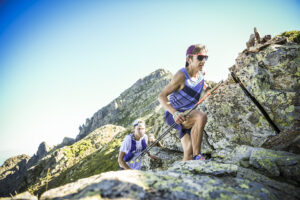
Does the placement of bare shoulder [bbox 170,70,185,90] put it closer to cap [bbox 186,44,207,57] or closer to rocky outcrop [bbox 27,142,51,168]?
cap [bbox 186,44,207,57]

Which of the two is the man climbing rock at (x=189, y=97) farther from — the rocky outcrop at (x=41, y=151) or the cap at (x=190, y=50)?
the rocky outcrop at (x=41, y=151)

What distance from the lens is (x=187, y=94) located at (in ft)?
17.8

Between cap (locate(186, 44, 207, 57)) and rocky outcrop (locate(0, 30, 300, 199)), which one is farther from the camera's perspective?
cap (locate(186, 44, 207, 57))

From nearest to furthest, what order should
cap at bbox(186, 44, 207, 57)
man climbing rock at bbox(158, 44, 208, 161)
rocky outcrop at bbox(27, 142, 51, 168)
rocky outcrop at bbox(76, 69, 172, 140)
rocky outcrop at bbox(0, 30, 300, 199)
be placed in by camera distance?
rocky outcrop at bbox(0, 30, 300, 199)
man climbing rock at bbox(158, 44, 208, 161)
cap at bbox(186, 44, 207, 57)
rocky outcrop at bbox(27, 142, 51, 168)
rocky outcrop at bbox(76, 69, 172, 140)

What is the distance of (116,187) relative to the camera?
2.37m

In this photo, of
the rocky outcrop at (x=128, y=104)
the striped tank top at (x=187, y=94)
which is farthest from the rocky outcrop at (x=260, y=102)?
the rocky outcrop at (x=128, y=104)

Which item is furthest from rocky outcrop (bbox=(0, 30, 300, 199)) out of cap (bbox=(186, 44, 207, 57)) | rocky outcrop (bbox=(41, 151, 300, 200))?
cap (bbox=(186, 44, 207, 57))

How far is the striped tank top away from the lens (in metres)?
5.28

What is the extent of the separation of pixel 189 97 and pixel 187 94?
0.19 m

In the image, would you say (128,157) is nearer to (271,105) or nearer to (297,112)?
(271,105)

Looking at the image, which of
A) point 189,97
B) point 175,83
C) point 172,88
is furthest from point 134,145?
point 175,83

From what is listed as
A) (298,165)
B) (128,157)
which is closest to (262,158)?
(298,165)

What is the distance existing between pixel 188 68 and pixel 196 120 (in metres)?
2.08

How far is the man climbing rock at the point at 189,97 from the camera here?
499cm
